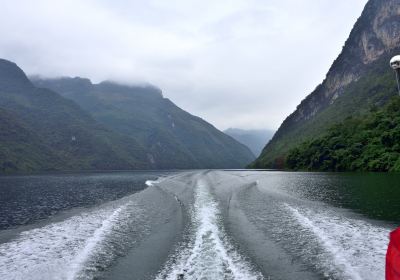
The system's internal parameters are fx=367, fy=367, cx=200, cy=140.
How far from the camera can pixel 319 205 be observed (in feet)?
98.1

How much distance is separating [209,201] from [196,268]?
66.7 feet

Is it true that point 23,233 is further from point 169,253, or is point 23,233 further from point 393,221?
point 393,221

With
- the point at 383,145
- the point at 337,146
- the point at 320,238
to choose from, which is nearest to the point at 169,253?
the point at 320,238

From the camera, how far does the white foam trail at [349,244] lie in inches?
513

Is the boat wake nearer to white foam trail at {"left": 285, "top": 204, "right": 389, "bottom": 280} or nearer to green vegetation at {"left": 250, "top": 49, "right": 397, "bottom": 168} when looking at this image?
white foam trail at {"left": 285, "top": 204, "right": 389, "bottom": 280}

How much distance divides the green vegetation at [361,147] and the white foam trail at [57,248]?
64.5 metres

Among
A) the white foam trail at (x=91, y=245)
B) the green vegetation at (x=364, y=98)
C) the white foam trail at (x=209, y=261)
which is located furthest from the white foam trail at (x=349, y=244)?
the green vegetation at (x=364, y=98)

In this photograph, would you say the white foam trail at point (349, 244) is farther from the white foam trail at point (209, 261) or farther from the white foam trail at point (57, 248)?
the white foam trail at point (57, 248)

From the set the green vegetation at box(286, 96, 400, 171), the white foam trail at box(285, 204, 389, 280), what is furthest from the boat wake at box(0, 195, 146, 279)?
the green vegetation at box(286, 96, 400, 171)

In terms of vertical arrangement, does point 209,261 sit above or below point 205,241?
below

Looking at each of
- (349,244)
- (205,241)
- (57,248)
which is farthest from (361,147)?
(57,248)

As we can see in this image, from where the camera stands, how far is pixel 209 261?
14.8 meters

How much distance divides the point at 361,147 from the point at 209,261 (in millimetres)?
89849

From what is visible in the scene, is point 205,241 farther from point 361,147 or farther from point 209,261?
point 361,147
